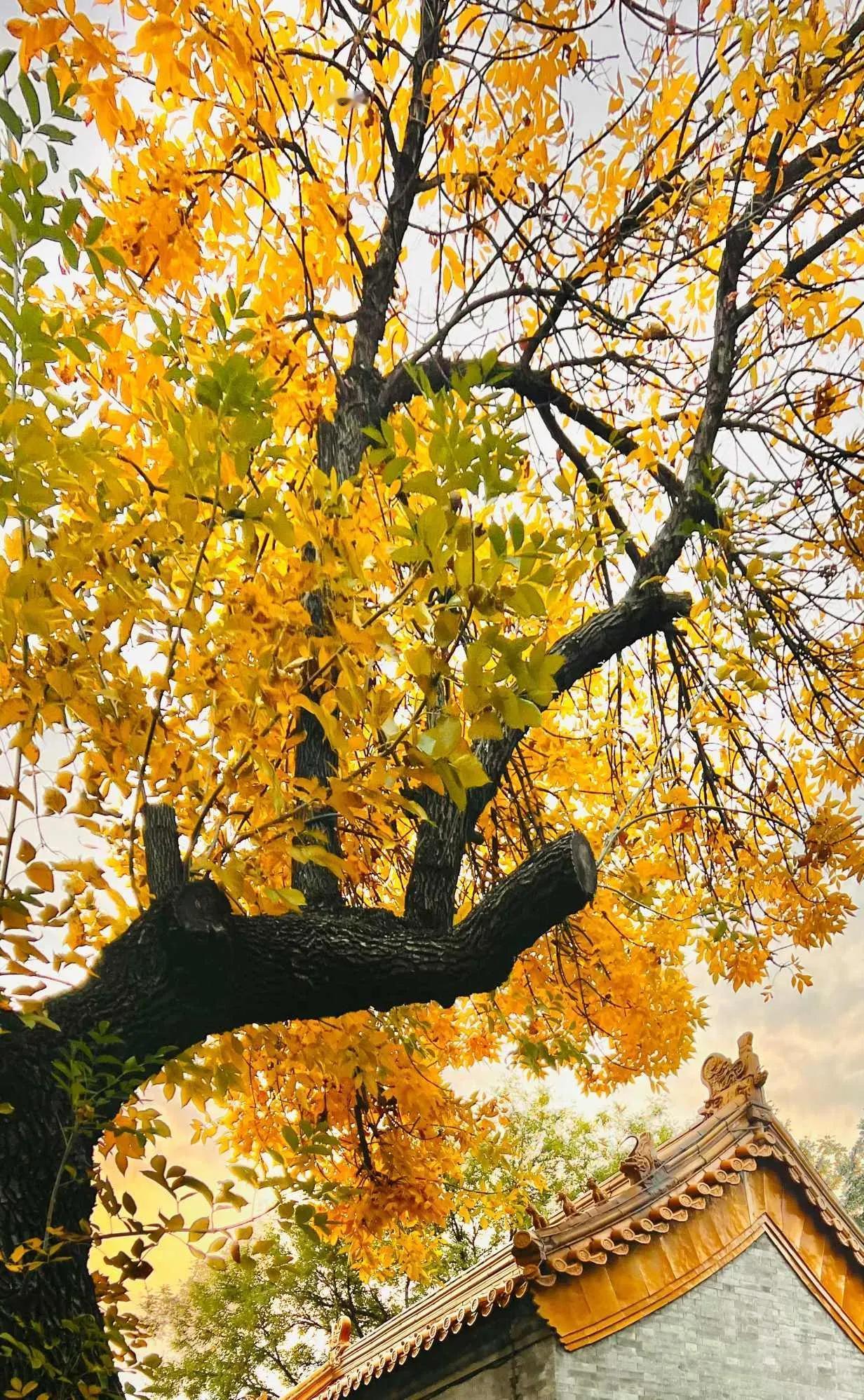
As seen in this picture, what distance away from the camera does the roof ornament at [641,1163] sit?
7.06 m

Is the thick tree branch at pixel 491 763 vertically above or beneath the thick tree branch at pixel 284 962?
above

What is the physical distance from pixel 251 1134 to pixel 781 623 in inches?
151

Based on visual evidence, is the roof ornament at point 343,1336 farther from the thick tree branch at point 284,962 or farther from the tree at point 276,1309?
the thick tree branch at point 284,962

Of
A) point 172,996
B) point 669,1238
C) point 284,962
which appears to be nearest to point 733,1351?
point 669,1238

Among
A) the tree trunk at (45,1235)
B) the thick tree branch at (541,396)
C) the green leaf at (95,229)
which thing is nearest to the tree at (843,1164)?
the thick tree branch at (541,396)

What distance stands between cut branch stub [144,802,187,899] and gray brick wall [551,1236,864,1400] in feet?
16.2

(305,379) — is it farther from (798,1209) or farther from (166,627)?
(798,1209)

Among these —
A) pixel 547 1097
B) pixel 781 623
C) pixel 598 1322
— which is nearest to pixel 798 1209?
pixel 598 1322

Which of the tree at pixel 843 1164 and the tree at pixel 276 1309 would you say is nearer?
the tree at pixel 276 1309

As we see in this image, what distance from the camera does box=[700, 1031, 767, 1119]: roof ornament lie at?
25.1ft

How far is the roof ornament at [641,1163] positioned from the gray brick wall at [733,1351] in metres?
0.73

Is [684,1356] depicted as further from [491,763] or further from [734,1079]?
[491,763]

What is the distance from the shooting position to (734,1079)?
7.86 metres

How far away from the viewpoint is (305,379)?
4.43 meters
